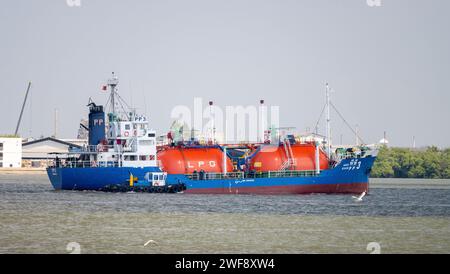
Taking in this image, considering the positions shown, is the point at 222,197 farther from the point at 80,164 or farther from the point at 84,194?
the point at 80,164

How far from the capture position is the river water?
47575 mm

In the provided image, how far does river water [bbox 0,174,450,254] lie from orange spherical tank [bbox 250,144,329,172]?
11.5 m

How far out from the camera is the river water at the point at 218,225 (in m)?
47.6

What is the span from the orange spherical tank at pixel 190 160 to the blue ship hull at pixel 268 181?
2.42 meters

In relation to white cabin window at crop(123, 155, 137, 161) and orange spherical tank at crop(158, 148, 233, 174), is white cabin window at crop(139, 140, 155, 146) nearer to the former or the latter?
white cabin window at crop(123, 155, 137, 161)

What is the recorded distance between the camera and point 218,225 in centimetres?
5959

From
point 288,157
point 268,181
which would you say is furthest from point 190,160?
point 288,157

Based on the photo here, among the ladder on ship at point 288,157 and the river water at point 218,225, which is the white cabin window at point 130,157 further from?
the ladder on ship at point 288,157

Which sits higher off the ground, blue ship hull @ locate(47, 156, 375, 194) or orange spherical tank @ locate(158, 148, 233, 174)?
orange spherical tank @ locate(158, 148, 233, 174)

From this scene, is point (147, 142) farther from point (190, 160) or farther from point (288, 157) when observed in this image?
point (288, 157)

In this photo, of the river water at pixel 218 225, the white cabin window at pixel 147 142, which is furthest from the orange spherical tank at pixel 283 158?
the white cabin window at pixel 147 142

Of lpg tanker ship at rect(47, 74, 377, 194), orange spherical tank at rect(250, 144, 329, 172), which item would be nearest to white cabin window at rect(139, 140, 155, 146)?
lpg tanker ship at rect(47, 74, 377, 194)

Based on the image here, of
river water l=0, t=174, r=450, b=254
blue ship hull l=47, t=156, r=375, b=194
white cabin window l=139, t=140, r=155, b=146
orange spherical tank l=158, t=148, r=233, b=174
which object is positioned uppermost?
white cabin window l=139, t=140, r=155, b=146

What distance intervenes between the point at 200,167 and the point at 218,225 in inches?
1706
